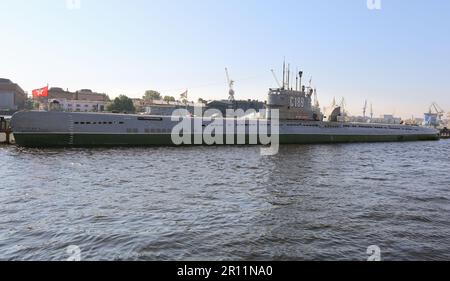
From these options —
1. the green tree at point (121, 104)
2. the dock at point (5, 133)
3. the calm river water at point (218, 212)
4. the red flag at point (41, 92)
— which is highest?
the green tree at point (121, 104)

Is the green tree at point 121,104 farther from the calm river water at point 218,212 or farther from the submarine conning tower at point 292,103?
the calm river water at point 218,212

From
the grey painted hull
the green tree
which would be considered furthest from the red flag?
the green tree

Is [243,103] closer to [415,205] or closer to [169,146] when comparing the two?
[169,146]

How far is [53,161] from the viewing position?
123ft

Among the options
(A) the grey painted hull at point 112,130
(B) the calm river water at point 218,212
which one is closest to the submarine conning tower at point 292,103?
(A) the grey painted hull at point 112,130

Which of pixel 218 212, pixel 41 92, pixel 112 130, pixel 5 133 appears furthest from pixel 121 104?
pixel 218 212

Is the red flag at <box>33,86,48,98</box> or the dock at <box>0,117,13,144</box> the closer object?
the dock at <box>0,117,13,144</box>

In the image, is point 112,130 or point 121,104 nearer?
point 112,130

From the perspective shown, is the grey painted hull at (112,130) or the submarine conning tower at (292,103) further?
the submarine conning tower at (292,103)

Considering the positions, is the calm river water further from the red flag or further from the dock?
the red flag

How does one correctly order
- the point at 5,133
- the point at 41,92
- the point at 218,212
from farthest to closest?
the point at 41,92 < the point at 5,133 < the point at 218,212

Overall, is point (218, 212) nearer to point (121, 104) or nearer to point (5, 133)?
point (5, 133)

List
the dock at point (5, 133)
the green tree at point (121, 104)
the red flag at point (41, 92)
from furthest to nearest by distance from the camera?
1. the green tree at point (121, 104)
2. the red flag at point (41, 92)
3. the dock at point (5, 133)
